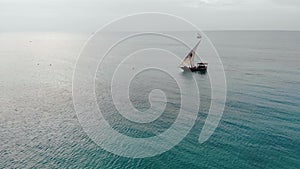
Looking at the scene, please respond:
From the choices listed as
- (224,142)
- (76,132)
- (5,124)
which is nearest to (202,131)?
(224,142)

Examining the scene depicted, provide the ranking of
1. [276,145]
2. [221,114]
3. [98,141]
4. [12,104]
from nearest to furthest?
[276,145], [98,141], [221,114], [12,104]

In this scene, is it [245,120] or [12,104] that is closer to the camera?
[245,120]

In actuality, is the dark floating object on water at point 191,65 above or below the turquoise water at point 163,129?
above

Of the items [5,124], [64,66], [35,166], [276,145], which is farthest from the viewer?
[64,66]

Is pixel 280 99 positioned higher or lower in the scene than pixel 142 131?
higher

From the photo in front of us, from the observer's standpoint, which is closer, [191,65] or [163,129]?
[163,129]

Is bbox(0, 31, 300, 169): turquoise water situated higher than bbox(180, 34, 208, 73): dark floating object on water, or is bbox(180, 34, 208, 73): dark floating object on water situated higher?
bbox(180, 34, 208, 73): dark floating object on water

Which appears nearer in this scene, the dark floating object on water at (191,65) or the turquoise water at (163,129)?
the turquoise water at (163,129)

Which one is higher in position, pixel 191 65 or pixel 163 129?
pixel 191 65

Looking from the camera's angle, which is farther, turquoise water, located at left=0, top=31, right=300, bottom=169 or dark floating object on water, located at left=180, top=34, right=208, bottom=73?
dark floating object on water, located at left=180, top=34, right=208, bottom=73

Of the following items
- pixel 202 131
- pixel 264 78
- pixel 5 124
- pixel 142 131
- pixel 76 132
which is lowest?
pixel 5 124

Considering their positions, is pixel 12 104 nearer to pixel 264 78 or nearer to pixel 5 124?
pixel 5 124
